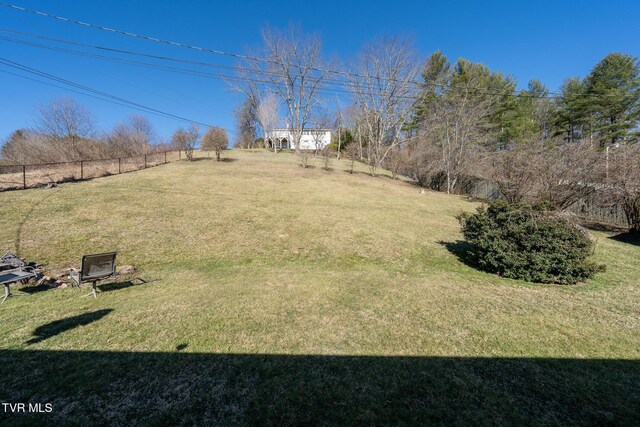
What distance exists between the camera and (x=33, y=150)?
24.4m

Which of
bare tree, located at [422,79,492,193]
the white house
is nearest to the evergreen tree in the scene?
bare tree, located at [422,79,492,193]

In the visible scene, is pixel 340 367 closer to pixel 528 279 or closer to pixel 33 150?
pixel 528 279

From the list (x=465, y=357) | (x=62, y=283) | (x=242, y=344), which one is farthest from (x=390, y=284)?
(x=62, y=283)

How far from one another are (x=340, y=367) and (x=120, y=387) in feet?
8.32

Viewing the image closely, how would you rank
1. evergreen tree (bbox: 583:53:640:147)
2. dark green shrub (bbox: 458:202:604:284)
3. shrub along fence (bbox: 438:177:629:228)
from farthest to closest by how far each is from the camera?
evergreen tree (bbox: 583:53:640:147) → shrub along fence (bbox: 438:177:629:228) → dark green shrub (bbox: 458:202:604:284)

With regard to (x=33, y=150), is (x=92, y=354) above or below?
below

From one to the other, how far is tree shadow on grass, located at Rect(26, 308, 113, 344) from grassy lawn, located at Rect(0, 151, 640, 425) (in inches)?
1.3

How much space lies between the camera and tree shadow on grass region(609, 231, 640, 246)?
11.0m

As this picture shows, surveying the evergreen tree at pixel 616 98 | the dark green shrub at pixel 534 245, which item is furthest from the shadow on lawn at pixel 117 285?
the evergreen tree at pixel 616 98

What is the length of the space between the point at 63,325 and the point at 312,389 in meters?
4.34

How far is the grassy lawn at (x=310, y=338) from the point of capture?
108 inches

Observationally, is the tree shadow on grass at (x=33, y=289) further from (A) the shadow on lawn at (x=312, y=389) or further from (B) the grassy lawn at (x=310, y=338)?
(A) the shadow on lawn at (x=312, y=389)

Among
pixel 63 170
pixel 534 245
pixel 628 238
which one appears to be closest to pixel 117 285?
pixel 534 245

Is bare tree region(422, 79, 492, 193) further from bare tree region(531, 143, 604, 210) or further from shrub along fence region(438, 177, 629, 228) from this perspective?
bare tree region(531, 143, 604, 210)
